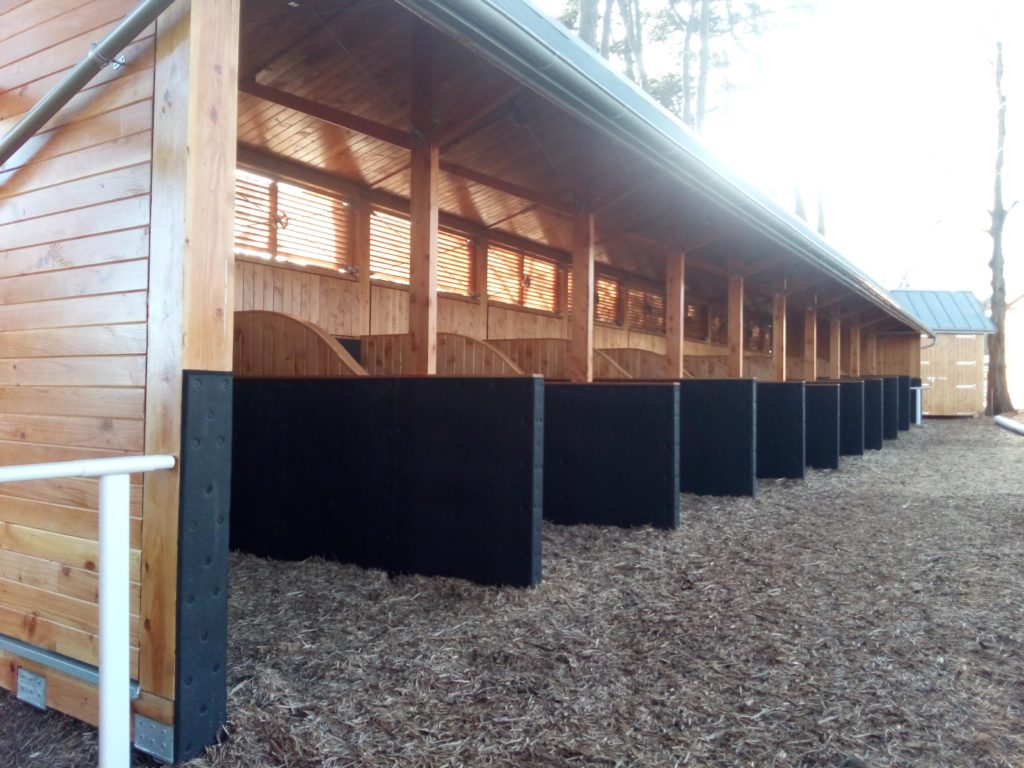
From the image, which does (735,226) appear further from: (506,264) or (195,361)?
(195,361)

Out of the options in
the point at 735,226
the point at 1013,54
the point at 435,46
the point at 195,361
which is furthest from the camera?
the point at 1013,54

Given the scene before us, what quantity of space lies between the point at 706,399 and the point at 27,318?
6.05 meters

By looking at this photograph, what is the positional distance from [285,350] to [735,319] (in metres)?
5.46

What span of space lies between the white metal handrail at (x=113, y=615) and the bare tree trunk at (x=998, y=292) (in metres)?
28.0

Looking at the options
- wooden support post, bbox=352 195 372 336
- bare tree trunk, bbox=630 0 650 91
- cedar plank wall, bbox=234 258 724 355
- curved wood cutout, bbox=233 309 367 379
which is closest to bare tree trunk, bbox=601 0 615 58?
bare tree trunk, bbox=630 0 650 91

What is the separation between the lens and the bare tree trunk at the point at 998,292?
2469 centimetres

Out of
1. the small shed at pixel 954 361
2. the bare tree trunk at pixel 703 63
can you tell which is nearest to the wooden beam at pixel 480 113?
the bare tree trunk at pixel 703 63

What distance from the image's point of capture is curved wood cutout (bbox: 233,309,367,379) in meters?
4.93

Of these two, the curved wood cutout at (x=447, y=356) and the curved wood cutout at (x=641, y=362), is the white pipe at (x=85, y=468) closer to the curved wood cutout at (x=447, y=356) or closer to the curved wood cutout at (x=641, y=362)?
the curved wood cutout at (x=447, y=356)

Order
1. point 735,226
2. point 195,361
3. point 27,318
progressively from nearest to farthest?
point 195,361, point 27,318, point 735,226

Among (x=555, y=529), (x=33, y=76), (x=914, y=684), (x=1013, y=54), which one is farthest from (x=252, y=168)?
(x=1013, y=54)

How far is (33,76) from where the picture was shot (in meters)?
3.05

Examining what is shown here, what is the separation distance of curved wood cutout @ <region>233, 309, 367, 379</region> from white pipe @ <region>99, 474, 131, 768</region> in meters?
2.70

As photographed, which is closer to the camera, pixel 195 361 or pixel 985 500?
pixel 195 361
